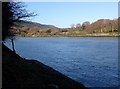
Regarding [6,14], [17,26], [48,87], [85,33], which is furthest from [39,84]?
[85,33]

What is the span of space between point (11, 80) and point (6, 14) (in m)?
4.08

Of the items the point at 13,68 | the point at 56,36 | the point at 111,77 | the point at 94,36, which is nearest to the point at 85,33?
the point at 94,36

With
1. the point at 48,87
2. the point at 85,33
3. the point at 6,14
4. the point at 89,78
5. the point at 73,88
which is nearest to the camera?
the point at 48,87

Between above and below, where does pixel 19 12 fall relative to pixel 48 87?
above

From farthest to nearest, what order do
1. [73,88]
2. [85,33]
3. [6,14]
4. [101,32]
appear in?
[85,33] < [101,32] < [6,14] < [73,88]

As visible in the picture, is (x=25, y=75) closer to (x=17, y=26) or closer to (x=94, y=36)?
(x=17, y=26)

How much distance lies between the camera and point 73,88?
1198 centimetres

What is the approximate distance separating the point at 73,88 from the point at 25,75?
2.17 m

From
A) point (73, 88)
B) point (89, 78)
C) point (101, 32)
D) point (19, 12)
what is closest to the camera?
point (73, 88)

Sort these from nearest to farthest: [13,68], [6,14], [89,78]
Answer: [13,68], [6,14], [89,78]

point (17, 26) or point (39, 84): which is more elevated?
point (17, 26)

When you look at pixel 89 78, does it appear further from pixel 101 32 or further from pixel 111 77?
pixel 101 32

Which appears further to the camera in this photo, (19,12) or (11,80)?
(19,12)

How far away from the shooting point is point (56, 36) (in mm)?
128500
